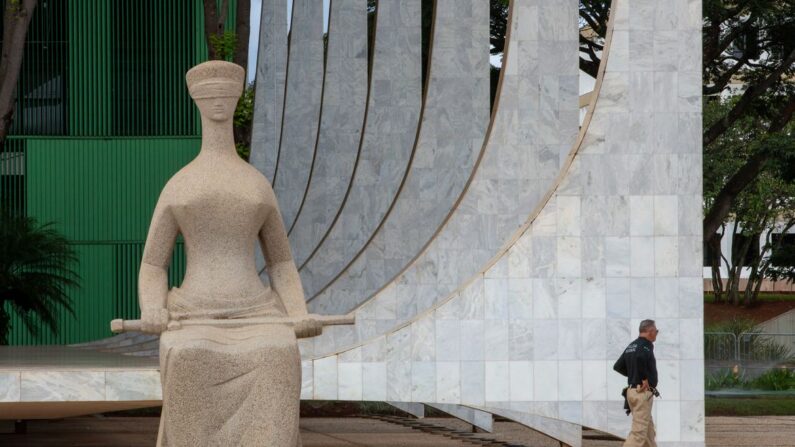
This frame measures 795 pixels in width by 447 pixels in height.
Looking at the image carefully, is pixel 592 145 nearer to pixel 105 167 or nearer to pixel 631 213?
pixel 631 213

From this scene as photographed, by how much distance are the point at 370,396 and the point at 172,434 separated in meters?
4.95

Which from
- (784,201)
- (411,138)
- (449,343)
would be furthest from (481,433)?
(784,201)

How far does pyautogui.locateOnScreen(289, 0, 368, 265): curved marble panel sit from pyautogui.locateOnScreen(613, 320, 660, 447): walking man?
33.9 feet

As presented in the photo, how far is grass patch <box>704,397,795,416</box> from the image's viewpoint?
73.8ft

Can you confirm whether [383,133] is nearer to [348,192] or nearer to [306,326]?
[348,192]

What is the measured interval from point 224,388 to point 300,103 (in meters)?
17.3

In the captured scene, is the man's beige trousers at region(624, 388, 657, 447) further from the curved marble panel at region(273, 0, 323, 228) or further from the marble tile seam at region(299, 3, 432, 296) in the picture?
the curved marble panel at region(273, 0, 323, 228)

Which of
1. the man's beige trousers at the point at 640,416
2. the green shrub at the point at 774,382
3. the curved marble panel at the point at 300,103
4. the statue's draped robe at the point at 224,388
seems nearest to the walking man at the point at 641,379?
the man's beige trousers at the point at 640,416

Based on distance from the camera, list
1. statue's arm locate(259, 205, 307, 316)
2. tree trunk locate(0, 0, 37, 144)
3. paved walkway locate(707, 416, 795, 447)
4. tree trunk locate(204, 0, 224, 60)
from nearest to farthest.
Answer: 1. statue's arm locate(259, 205, 307, 316)
2. paved walkway locate(707, 416, 795, 447)
3. tree trunk locate(0, 0, 37, 144)
4. tree trunk locate(204, 0, 224, 60)

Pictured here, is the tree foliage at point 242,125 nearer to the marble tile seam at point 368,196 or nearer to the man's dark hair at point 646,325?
the marble tile seam at point 368,196

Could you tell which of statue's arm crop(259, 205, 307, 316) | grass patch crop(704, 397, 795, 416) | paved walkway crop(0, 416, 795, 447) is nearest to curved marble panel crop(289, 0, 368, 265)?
paved walkway crop(0, 416, 795, 447)

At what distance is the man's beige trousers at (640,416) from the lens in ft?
42.6

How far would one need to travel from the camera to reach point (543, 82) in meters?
16.7

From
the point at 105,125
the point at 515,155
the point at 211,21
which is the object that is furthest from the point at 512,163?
the point at 105,125
